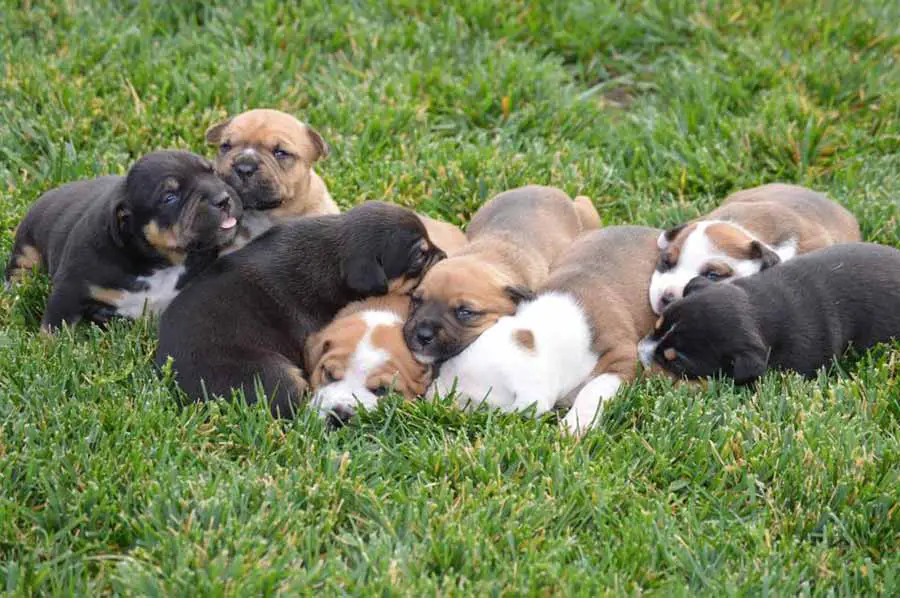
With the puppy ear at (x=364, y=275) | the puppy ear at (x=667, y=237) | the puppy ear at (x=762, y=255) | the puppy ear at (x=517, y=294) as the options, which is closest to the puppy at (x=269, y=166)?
the puppy ear at (x=364, y=275)

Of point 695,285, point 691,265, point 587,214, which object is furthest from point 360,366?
point 587,214

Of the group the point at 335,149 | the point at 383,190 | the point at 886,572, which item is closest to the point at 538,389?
the point at 886,572

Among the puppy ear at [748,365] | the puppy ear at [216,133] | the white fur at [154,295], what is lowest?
the white fur at [154,295]

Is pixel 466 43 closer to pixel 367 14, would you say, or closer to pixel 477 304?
pixel 367 14

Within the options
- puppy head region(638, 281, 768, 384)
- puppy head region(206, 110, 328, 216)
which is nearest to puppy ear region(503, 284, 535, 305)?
puppy head region(638, 281, 768, 384)

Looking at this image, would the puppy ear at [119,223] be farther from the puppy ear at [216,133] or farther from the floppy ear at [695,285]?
the floppy ear at [695,285]

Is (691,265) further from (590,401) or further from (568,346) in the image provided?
(590,401)

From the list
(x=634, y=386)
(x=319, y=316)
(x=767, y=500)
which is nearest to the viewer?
(x=767, y=500)
